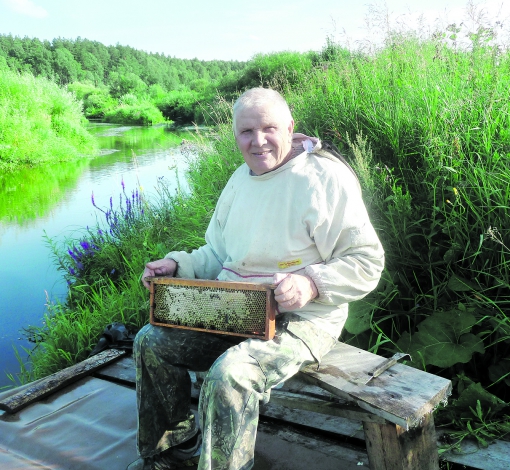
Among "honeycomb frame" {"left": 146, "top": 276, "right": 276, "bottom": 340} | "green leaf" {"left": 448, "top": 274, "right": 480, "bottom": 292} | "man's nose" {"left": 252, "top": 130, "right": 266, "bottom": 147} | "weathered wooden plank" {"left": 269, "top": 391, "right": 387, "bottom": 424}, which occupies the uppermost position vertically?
"man's nose" {"left": 252, "top": 130, "right": 266, "bottom": 147}

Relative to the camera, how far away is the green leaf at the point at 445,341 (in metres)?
2.53

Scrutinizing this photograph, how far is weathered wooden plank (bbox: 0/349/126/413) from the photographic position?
116 inches

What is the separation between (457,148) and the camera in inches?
121

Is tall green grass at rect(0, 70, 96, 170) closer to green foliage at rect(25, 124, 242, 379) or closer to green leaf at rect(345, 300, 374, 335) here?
green foliage at rect(25, 124, 242, 379)

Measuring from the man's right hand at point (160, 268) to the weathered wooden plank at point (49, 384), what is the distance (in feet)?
4.31

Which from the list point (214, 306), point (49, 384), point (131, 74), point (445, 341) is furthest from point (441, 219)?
point (131, 74)

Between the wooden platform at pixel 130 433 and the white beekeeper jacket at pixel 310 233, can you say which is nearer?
the white beekeeper jacket at pixel 310 233

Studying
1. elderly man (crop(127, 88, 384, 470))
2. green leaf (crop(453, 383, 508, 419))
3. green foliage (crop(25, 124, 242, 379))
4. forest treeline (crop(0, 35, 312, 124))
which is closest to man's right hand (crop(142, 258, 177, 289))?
elderly man (crop(127, 88, 384, 470))

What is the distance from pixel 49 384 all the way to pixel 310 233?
2101mm

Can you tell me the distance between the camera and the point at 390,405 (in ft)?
5.80

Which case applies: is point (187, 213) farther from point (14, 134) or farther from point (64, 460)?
point (14, 134)

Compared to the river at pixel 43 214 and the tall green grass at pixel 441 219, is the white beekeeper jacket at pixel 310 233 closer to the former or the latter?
the tall green grass at pixel 441 219

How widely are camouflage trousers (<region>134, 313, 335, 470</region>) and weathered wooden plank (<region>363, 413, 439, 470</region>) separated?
15.1 inches

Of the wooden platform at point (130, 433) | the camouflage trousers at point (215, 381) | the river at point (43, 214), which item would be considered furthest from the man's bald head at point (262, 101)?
the river at point (43, 214)
